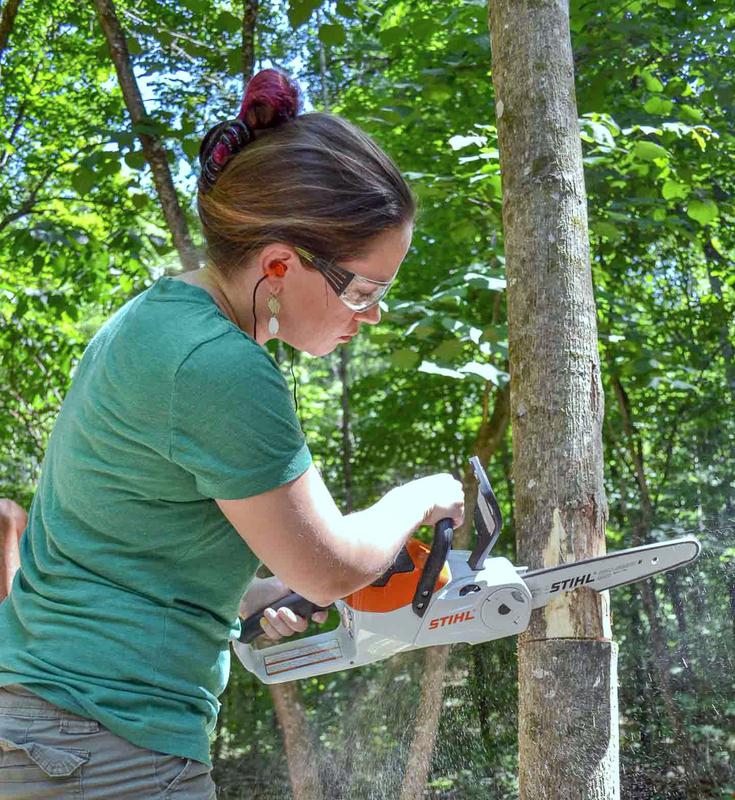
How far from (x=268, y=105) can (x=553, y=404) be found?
116 cm

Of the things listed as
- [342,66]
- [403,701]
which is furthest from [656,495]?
[342,66]

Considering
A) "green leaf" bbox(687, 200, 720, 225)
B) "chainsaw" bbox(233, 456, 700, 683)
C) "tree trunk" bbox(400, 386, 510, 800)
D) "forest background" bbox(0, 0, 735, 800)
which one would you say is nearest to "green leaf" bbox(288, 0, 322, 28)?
"forest background" bbox(0, 0, 735, 800)

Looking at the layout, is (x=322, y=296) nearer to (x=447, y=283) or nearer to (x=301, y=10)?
(x=447, y=283)

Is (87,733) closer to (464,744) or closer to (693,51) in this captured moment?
(464,744)

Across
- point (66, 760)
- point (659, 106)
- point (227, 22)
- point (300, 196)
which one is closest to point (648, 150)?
point (659, 106)

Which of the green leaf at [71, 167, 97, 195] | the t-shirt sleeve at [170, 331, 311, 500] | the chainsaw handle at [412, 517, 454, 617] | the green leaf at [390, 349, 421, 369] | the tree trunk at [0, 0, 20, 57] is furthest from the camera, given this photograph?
the tree trunk at [0, 0, 20, 57]

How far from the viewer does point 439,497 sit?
1539 mm

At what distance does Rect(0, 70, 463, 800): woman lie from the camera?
1.15 m

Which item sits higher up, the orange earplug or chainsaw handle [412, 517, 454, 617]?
the orange earplug

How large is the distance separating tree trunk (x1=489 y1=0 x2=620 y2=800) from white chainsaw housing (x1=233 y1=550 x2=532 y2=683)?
0.93ft

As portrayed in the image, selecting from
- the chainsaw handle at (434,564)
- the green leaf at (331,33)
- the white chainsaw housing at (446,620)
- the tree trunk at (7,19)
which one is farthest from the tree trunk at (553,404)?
the tree trunk at (7,19)

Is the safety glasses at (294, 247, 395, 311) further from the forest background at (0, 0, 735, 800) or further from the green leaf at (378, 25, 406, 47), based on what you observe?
the green leaf at (378, 25, 406, 47)

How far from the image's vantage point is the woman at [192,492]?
1146 millimetres

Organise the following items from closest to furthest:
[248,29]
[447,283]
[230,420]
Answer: [230,420] → [447,283] → [248,29]
